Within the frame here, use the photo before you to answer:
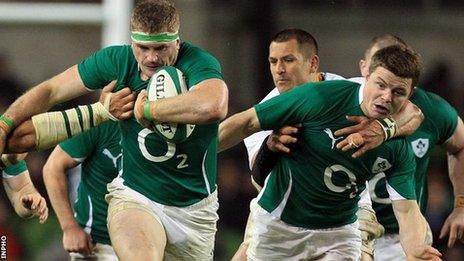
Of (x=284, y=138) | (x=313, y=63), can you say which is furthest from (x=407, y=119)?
(x=313, y=63)

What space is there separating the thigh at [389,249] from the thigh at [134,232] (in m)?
1.88

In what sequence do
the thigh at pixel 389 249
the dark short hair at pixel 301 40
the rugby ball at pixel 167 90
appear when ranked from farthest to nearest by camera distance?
the thigh at pixel 389 249 < the dark short hair at pixel 301 40 < the rugby ball at pixel 167 90

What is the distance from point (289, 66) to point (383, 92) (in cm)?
108

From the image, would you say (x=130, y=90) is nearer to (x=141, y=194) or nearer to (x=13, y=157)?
(x=141, y=194)

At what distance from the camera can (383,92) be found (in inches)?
215

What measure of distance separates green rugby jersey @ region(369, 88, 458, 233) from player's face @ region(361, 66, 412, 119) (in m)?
0.92

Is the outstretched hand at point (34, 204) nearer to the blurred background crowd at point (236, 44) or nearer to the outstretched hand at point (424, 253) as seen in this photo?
the blurred background crowd at point (236, 44)

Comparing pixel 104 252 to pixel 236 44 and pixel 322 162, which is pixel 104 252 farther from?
pixel 236 44

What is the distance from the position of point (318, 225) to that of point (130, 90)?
1131mm

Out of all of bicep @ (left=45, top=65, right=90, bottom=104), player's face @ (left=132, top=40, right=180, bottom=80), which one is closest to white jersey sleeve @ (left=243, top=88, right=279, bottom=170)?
player's face @ (left=132, top=40, right=180, bottom=80)

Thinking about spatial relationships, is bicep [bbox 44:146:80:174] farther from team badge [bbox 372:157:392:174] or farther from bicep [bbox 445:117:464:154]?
bicep [bbox 445:117:464:154]

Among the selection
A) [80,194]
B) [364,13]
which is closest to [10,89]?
[80,194]

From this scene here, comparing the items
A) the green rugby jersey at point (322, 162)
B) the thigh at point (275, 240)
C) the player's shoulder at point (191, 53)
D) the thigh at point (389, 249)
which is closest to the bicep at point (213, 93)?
the player's shoulder at point (191, 53)

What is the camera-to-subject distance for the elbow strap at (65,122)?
212 inches
